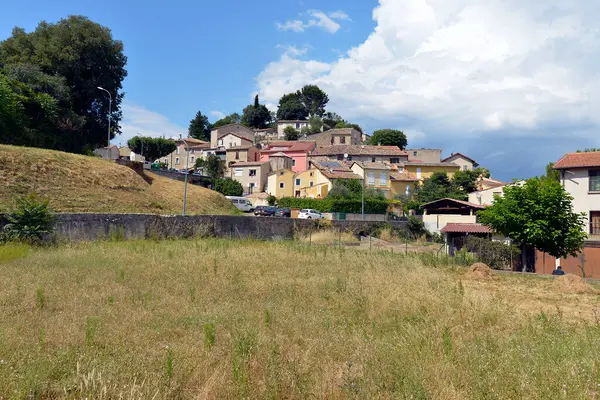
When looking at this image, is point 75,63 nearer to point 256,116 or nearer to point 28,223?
point 28,223

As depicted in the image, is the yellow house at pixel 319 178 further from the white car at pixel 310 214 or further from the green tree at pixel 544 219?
the green tree at pixel 544 219

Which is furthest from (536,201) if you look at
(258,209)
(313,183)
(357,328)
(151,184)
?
(313,183)

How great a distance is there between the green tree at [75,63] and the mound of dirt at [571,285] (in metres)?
39.7

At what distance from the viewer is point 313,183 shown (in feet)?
191

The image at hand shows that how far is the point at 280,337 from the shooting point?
6.66 meters

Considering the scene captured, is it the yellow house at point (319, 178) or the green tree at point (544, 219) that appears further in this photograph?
the yellow house at point (319, 178)

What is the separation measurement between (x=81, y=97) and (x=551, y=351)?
4813 cm

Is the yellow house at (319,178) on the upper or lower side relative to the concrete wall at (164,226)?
upper

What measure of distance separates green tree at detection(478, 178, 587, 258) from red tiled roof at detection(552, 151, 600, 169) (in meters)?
14.1

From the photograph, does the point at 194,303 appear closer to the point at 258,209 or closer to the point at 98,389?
the point at 98,389

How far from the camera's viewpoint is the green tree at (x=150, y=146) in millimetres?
69294

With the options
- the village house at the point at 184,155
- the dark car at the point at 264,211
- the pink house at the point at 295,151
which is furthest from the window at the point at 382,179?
the village house at the point at 184,155

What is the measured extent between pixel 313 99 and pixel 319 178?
209ft

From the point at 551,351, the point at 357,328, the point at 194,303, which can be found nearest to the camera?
the point at 551,351
